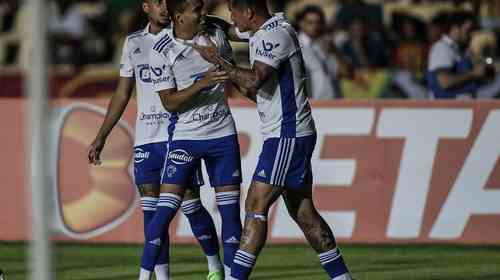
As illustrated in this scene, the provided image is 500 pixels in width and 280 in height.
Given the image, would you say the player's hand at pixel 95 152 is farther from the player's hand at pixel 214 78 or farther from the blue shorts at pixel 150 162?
the player's hand at pixel 214 78

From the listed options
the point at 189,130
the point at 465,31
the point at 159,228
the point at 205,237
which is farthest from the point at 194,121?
the point at 465,31

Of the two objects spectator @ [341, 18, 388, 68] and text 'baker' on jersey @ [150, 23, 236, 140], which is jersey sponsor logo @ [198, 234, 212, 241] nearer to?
text 'baker' on jersey @ [150, 23, 236, 140]

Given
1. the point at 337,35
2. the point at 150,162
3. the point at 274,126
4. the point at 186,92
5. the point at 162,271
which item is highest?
the point at 186,92

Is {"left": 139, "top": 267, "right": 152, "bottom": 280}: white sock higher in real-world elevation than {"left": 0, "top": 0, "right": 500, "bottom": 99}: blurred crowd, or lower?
higher

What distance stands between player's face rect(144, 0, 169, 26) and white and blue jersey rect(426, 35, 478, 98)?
517 cm

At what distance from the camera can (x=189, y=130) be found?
10539 millimetres

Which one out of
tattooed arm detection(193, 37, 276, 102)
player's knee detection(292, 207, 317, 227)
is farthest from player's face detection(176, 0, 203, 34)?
player's knee detection(292, 207, 317, 227)

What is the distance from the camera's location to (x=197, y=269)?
12312mm

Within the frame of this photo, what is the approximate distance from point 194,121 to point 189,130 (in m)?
0.08

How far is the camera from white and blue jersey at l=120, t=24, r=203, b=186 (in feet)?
36.0

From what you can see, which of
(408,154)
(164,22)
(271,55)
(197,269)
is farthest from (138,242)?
(271,55)

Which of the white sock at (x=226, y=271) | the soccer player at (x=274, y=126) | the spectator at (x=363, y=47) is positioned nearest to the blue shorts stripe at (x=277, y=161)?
the soccer player at (x=274, y=126)

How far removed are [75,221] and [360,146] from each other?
2.79m

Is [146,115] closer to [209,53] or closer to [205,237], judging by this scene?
[205,237]
